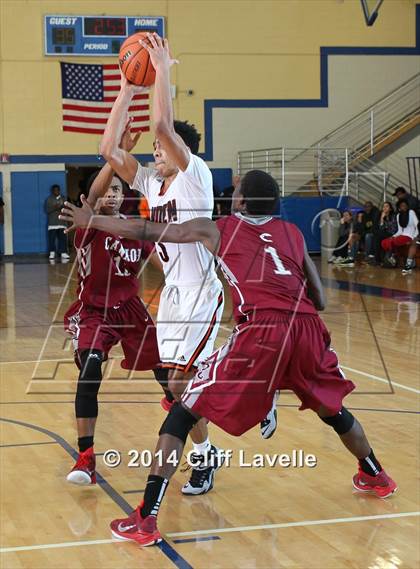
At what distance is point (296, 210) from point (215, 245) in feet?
57.9

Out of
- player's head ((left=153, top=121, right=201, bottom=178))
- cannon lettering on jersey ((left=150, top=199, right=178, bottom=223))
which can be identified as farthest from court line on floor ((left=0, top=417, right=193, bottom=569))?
player's head ((left=153, top=121, right=201, bottom=178))

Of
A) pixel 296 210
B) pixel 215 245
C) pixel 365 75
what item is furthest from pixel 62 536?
pixel 365 75

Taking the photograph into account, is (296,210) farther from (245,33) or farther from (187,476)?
(187,476)

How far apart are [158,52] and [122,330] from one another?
5.43ft

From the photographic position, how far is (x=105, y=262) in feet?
17.4

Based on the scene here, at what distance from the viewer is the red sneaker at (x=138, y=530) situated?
3992 mm

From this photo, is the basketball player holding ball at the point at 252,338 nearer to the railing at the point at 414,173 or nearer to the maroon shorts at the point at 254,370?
the maroon shorts at the point at 254,370

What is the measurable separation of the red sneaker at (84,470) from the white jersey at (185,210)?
3.52ft

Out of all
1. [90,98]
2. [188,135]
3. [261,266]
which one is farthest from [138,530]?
[90,98]

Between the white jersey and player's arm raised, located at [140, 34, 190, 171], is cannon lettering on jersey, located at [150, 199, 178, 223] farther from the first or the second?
player's arm raised, located at [140, 34, 190, 171]

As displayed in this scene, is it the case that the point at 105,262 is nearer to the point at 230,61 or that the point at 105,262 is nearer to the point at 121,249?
the point at 121,249

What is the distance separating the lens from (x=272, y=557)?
3.87 m

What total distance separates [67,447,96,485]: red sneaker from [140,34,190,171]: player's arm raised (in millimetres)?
1676

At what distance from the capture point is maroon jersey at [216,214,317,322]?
410 cm
